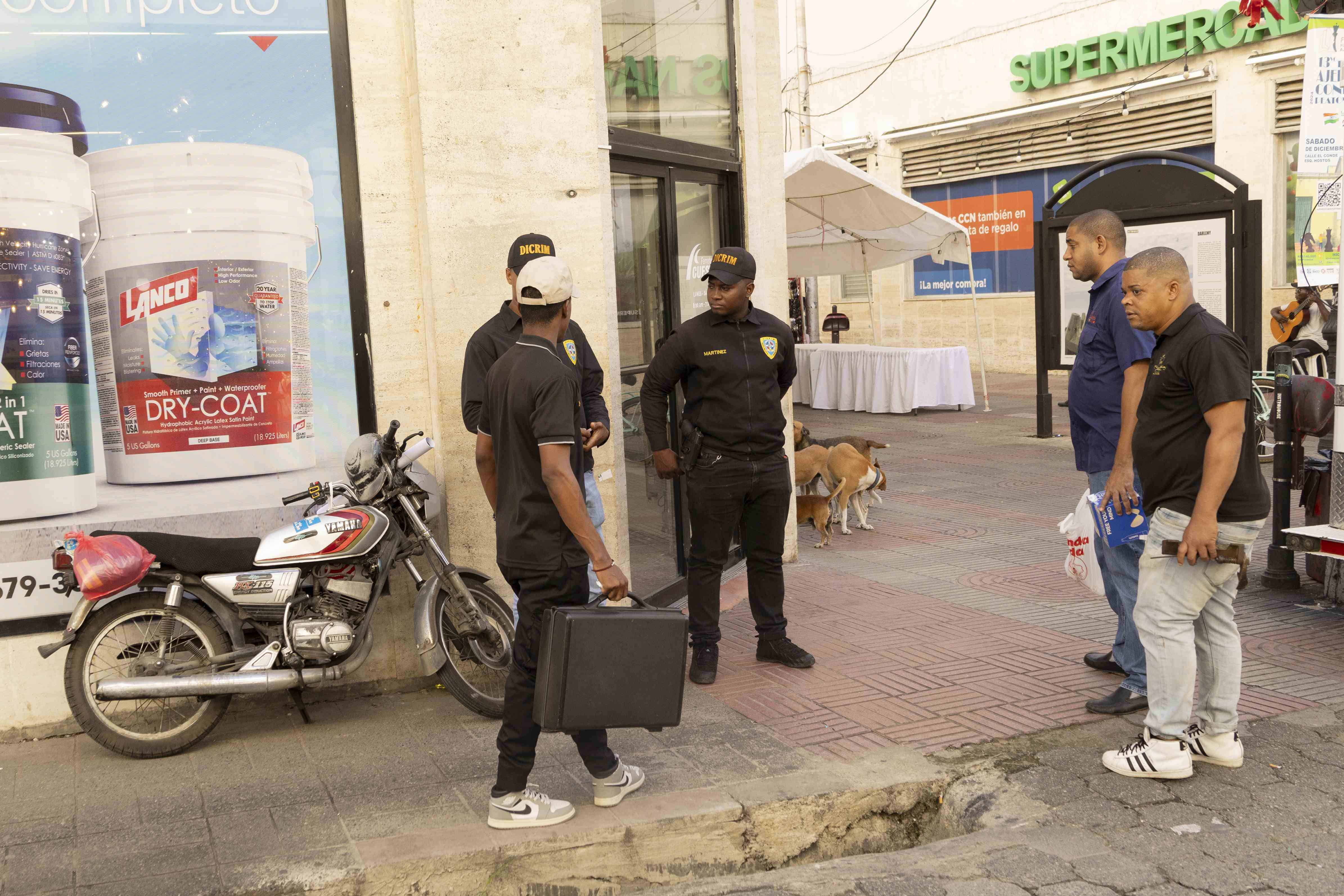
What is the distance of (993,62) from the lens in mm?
23297

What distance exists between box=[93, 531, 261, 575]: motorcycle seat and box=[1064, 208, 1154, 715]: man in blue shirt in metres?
3.51

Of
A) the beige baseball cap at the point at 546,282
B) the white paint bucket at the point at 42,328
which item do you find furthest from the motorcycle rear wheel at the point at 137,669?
the beige baseball cap at the point at 546,282

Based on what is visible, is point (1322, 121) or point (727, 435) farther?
point (1322, 121)

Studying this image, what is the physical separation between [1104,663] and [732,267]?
2493mm

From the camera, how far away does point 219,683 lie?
4.67 metres

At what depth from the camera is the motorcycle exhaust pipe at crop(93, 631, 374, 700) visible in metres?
4.58

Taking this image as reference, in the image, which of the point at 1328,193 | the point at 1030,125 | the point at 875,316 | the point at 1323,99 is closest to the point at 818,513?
the point at 1323,99

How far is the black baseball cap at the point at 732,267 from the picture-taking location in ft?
17.6

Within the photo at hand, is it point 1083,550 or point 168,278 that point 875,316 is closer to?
point 1083,550

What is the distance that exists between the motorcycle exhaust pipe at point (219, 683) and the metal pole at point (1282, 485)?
16.9 feet

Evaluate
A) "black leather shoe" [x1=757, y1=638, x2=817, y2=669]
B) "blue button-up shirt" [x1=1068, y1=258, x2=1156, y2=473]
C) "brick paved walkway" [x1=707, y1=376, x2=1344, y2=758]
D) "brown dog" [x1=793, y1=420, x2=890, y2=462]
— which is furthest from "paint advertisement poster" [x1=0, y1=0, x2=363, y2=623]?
"brown dog" [x1=793, y1=420, x2=890, y2=462]

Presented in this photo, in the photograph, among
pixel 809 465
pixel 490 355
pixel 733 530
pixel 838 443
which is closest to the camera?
pixel 490 355

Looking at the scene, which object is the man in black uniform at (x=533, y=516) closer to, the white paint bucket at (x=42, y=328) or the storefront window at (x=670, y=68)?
the white paint bucket at (x=42, y=328)

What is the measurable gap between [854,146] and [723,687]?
2339 centimetres
